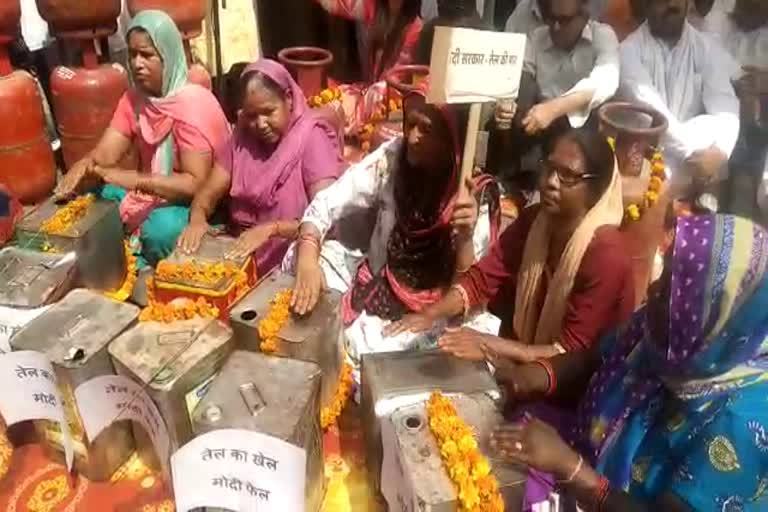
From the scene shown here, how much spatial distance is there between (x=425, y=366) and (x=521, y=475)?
1.17 ft

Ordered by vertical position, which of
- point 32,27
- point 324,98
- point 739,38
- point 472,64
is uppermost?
point 472,64

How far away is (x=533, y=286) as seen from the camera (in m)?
1.97

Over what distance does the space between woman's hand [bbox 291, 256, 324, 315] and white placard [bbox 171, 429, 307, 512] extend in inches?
19.6

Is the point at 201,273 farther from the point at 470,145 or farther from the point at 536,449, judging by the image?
the point at 536,449

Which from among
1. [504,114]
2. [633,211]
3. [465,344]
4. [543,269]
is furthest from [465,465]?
[504,114]

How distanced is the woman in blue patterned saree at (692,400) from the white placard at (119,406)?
0.73 m

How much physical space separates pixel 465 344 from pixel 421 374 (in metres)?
0.15

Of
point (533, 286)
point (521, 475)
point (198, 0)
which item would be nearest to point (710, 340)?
point (521, 475)

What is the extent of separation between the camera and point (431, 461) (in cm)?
140

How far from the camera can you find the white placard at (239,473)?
→ 144 centimetres

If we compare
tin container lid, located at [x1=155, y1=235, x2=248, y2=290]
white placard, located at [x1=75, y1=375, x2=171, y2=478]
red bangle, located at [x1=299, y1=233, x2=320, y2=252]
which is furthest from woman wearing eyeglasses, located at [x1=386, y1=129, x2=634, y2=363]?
white placard, located at [x1=75, y1=375, x2=171, y2=478]

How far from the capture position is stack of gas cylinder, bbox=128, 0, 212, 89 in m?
3.45

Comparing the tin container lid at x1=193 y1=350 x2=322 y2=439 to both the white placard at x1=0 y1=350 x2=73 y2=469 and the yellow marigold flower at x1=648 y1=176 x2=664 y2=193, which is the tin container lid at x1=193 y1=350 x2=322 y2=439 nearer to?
the white placard at x1=0 y1=350 x2=73 y2=469

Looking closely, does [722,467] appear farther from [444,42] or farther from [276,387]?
[444,42]
